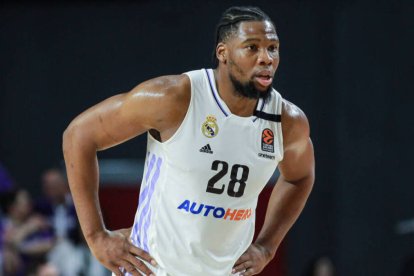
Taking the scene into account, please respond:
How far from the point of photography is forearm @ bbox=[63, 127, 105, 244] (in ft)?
15.1

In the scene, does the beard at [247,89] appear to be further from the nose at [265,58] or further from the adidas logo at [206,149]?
the adidas logo at [206,149]

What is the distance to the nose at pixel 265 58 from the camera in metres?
4.41

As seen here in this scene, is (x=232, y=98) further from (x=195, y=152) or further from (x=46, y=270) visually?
(x=46, y=270)

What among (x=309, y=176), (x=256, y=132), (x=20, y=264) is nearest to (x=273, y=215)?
(x=309, y=176)

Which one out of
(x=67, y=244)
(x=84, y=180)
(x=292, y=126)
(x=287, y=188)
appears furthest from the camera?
(x=67, y=244)

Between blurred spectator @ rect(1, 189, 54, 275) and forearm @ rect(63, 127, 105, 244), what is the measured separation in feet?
15.4

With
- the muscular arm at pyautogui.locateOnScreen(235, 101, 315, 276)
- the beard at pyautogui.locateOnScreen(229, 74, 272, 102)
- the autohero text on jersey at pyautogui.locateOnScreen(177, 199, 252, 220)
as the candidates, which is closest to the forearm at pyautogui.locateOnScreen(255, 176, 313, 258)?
the muscular arm at pyautogui.locateOnScreen(235, 101, 315, 276)

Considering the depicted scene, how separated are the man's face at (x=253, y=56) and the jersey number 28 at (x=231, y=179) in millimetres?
367

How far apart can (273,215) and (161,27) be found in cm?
654

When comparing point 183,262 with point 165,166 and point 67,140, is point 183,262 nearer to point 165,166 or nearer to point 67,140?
point 165,166

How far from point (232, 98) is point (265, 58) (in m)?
0.31

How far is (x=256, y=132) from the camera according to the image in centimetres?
461

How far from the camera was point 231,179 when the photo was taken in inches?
179

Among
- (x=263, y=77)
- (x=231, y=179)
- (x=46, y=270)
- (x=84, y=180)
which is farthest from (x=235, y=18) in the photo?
(x=46, y=270)
